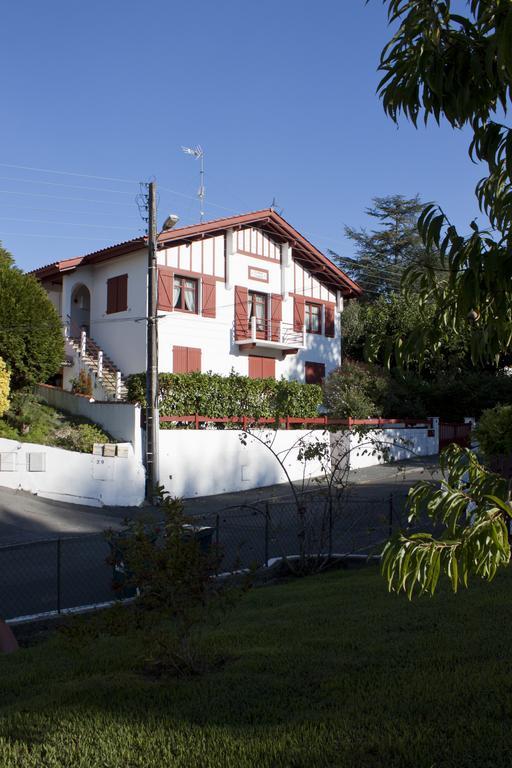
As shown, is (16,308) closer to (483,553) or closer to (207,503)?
(207,503)

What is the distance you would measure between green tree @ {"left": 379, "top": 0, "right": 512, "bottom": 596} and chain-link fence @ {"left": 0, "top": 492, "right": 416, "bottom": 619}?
493 cm

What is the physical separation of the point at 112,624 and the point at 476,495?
3.47 m

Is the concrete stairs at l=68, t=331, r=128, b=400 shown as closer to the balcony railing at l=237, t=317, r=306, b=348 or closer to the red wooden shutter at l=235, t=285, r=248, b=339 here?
the red wooden shutter at l=235, t=285, r=248, b=339

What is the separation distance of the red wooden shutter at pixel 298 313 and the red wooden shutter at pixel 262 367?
80.1 inches

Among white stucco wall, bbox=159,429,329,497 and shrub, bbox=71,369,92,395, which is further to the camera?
shrub, bbox=71,369,92,395

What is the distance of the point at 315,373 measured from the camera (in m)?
33.4

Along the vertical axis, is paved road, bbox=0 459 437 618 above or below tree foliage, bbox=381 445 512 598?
below

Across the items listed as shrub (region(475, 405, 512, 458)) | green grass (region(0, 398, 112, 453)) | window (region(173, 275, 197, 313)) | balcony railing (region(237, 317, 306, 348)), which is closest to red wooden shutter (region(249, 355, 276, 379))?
balcony railing (region(237, 317, 306, 348))

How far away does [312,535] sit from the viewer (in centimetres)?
1219

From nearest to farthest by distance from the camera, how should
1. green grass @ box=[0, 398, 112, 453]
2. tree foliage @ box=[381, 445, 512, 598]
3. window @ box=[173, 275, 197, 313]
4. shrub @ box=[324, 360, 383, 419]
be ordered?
tree foliage @ box=[381, 445, 512, 598], green grass @ box=[0, 398, 112, 453], window @ box=[173, 275, 197, 313], shrub @ box=[324, 360, 383, 419]

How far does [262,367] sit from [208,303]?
12.5ft

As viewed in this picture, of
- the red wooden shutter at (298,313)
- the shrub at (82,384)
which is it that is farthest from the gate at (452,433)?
the shrub at (82,384)

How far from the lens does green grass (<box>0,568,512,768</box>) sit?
379 centimetres

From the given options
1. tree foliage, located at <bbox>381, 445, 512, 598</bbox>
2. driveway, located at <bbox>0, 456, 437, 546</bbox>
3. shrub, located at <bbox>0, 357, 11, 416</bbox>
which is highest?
shrub, located at <bbox>0, 357, 11, 416</bbox>
